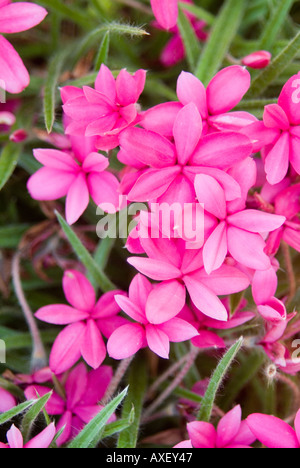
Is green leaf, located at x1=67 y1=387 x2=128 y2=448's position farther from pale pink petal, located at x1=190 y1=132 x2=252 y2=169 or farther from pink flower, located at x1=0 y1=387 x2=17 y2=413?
pale pink petal, located at x1=190 y1=132 x2=252 y2=169

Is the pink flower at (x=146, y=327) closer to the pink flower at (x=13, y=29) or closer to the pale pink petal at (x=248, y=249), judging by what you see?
the pale pink petal at (x=248, y=249)

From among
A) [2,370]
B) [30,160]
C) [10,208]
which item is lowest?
[2,370]

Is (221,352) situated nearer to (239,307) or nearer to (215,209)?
(239,307)

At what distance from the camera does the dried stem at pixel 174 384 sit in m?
0.68

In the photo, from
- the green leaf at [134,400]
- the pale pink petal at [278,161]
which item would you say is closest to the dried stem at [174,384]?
the green leaf at [134,400]

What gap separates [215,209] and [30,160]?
0.36 meters

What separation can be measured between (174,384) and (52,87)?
43 cm

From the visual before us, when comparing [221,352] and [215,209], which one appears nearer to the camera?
[215,209]

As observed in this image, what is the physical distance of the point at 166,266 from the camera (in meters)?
0.57

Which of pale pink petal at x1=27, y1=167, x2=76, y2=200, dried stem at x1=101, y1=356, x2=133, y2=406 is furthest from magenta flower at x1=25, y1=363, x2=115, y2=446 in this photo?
pale pink petal at x1=27, y1=167, x2=76, y2=200

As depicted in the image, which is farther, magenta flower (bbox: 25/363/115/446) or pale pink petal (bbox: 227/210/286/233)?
magenta flower (bbox: 25/363/115/446)

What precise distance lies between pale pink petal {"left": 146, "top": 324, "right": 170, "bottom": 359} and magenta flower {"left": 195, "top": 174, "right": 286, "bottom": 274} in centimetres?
9

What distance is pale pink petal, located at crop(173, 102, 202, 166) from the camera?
0.55 meters
